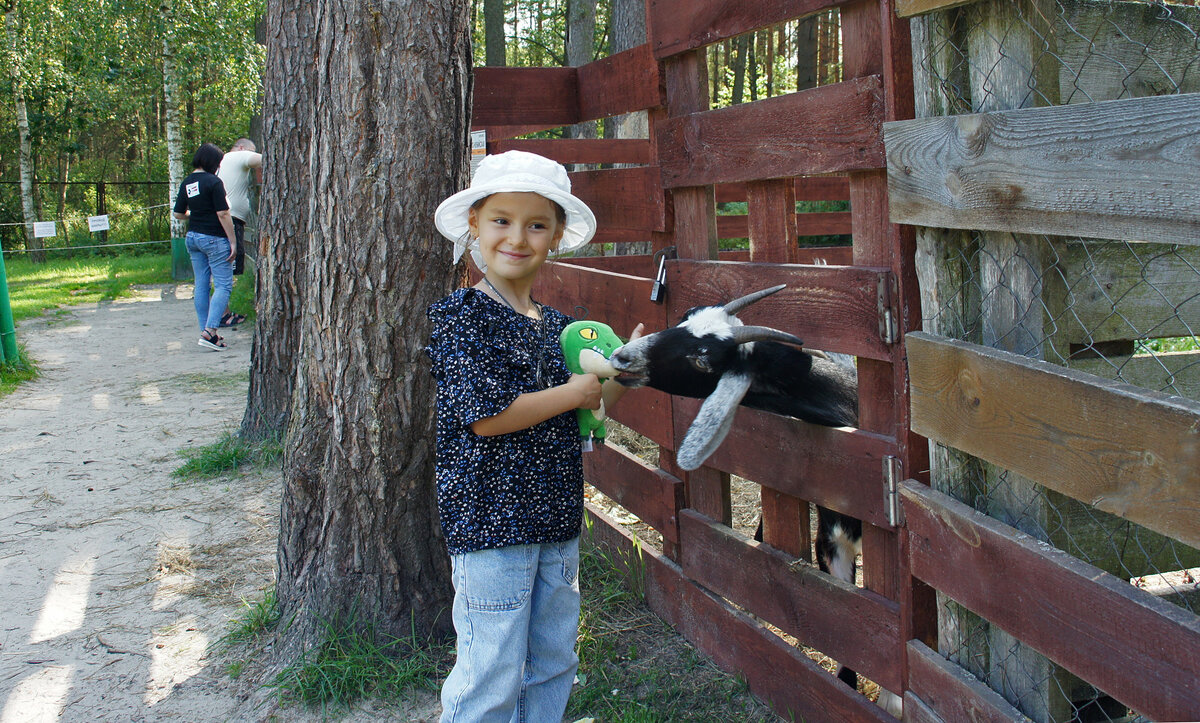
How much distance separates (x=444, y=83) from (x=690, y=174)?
936 mm

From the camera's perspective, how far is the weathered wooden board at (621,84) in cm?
334

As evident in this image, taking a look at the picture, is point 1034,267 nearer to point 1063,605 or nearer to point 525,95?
point 1063,605

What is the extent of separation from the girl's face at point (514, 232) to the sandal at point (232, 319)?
28.6ft

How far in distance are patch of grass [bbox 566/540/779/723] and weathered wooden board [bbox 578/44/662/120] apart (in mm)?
1939

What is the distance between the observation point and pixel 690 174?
3104 millimetres

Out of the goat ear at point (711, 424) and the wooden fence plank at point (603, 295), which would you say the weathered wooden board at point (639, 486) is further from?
the goat ear at point (711, 424)

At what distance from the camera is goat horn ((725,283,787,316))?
2.63 m

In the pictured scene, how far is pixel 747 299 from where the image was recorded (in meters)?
2.71

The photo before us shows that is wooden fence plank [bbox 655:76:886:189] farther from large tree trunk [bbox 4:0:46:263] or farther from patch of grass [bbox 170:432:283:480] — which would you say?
large tree trunk [bbox 4:0:46:263]

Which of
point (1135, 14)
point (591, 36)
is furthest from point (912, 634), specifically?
point (591, 36)

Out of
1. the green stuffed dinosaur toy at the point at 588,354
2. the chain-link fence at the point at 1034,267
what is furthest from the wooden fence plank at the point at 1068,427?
the green stuffed dinosaur toy at the point at 588,354

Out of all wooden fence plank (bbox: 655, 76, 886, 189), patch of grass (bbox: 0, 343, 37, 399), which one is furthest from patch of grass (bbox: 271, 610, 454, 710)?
patch of grass (bbox: 0, 343, 37, 399)

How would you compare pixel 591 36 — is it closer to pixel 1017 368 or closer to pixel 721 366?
pixel 721 366

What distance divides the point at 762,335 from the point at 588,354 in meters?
0.57
